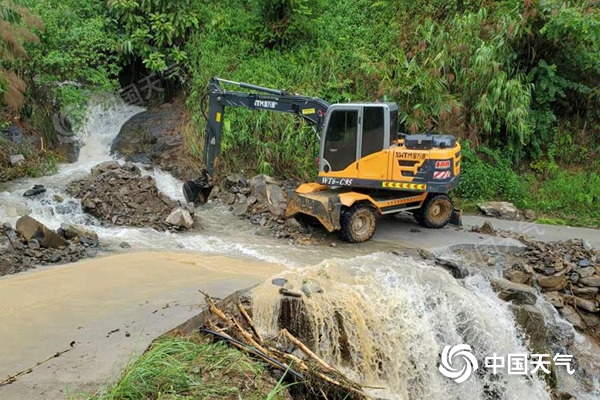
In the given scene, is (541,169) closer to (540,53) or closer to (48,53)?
(540,53)

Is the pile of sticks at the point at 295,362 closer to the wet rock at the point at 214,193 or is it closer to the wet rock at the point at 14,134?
the wet rock at the point at 214,193

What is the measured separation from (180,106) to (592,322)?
1077cm

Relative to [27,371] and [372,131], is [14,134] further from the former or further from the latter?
[27,371]

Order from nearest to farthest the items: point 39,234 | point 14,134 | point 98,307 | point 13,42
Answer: point 98,307 < point 39,234 < point 13,42 < point 14,134

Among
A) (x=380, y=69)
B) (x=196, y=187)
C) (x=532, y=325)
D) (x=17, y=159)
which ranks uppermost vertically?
(x=380, y=69)

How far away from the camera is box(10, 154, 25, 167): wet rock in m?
11.5

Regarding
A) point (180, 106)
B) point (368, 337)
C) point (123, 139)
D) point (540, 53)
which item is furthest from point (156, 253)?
point (540, 53)

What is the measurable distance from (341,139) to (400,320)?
4122 mm

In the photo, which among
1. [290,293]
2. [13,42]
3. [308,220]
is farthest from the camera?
[13,42]

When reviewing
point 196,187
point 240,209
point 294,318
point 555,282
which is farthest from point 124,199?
point 555,282

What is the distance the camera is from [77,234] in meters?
8.66

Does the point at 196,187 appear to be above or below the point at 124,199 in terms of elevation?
above

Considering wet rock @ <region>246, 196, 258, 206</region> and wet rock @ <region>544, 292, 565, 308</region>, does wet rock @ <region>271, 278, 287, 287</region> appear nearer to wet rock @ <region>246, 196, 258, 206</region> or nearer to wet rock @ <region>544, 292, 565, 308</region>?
wet rock @ <region>544, 292, 565, 308</region>

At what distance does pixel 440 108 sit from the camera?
1250 centimetres
